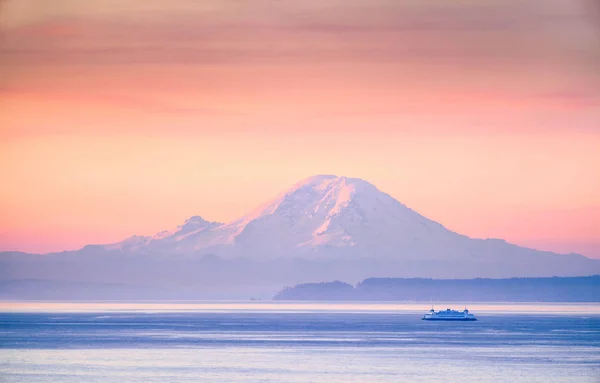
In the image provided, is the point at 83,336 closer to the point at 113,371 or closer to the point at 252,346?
the point at 252,346

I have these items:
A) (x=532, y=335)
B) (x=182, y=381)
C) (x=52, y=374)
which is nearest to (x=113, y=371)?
(x=52, y=374)

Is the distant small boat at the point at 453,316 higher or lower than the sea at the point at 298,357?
higher

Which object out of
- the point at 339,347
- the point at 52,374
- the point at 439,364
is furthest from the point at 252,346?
the point at 52,374

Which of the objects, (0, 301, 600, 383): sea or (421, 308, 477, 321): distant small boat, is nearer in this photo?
(0, 301, 600, 383): sea

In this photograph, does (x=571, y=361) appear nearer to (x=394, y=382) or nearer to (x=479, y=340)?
(x=394, y=382)

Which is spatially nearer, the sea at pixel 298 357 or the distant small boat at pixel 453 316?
the sea at pixel 298 357

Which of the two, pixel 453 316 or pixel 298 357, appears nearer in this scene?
pixel 298 357

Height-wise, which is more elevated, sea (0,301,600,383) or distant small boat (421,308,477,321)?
distant small boat (421,308,477,321)

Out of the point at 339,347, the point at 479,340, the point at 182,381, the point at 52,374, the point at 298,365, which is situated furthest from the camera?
the point at 479,340

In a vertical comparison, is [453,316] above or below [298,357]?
above

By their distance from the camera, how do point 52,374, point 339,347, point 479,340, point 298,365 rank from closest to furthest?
point 52,374
point 298,365
point 339,347
point 479,340

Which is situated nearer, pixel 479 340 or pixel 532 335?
pixel 479 340
